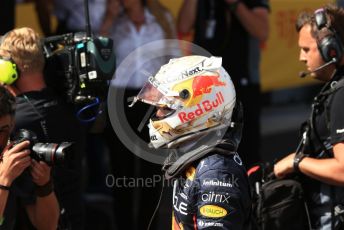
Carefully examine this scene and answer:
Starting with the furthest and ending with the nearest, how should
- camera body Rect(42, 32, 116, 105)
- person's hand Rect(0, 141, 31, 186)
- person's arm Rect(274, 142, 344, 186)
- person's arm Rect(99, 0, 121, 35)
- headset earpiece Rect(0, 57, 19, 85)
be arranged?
person's arm Rect(99, 0, 121, 35)
camera body Rect(42, 32, 116, 105)
headset earpiece Rect(0, 57, 19, 85)
person's arm Rect(274, 142, 344, 186)
person's hand Rect(0, 141, 31, 186)

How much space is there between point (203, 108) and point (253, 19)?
2671 mm

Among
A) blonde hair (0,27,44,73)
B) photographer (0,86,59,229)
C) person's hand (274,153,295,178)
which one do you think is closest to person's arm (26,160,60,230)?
photographer (0,86,59,229)

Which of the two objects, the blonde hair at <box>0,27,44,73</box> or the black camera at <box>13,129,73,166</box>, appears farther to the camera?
the blonde hair at <box>0,27,44,73</box>

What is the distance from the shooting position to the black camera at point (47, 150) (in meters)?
3.20

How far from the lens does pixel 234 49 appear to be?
551 centimetres

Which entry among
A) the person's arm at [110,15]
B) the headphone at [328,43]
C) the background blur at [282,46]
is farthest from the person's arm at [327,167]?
the background blur at [282,46]

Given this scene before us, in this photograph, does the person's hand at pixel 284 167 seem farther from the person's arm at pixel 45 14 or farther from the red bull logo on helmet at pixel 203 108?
the person's arm at pixel 45 14

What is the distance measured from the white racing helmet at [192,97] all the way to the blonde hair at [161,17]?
2456 mm

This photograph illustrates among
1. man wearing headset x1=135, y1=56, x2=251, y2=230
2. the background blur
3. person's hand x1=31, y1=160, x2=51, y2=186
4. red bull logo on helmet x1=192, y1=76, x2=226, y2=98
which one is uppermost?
red bull logo on helmet x1=192, y1=76, x2=226, y2=98

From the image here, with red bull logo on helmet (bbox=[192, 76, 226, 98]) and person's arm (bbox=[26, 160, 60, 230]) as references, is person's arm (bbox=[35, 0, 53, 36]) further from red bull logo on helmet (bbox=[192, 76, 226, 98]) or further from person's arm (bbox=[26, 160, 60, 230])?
red bull logo on helmet (bbox=[192, 76, 226, 98])

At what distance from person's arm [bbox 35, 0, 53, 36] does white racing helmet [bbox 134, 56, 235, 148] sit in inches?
110

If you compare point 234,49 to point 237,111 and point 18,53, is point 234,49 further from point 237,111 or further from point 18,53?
point 237,111

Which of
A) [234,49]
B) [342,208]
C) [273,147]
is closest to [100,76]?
[342,208]

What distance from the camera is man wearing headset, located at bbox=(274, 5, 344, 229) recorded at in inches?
138
